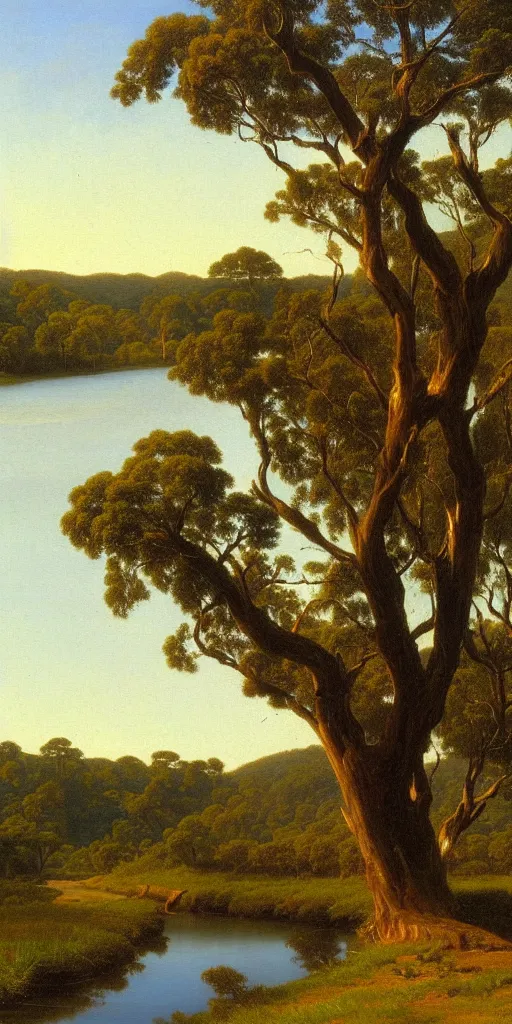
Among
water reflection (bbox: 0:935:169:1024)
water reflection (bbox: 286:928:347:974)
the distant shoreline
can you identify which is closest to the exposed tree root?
water reflection (bbox: 286:928:347:974)

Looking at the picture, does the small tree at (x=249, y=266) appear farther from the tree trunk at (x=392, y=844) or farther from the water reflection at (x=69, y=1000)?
the water reflection at (x=69, y=1000)

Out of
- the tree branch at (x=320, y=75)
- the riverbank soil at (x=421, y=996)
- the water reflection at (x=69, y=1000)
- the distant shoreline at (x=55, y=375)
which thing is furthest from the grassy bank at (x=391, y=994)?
the distant shoreline at (x=55, y=375)

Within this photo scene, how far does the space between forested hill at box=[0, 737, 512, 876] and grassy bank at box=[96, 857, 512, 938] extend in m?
1.61

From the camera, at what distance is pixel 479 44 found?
14.7 metres

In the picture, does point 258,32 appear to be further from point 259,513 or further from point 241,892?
point 241,892

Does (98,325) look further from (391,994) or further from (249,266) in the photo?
(391,994)

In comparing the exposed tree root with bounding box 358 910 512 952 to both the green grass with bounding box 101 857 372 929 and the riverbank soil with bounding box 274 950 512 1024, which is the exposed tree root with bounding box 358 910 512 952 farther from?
the green grass with bounding box 101 857 372 929

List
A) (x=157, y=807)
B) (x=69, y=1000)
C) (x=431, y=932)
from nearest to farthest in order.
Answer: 1. (x=69, y=1000)
2. (x=431, y=932)
3. (x=157, y=807)

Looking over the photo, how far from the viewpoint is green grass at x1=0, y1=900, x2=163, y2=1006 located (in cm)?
1385

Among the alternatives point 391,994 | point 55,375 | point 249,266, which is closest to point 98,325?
point 55,375

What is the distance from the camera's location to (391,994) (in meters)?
10.2

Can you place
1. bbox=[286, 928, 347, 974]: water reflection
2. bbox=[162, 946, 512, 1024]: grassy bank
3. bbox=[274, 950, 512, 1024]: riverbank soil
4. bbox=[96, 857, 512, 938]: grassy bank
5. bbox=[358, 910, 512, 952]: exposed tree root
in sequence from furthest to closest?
bbox=[96, 857, 512, 938]: grassy bank < bbox=[286, 928, 347, 974]: water reflection < bbox=[358, 910, 512, 952]: exposed tree root < bbox=[162, 946, 512, 1024]: grassy bank < bbox=[274, 950, 512, 1024]: riverbank soil

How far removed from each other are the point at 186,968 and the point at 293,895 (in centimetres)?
750

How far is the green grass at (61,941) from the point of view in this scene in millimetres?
13852
